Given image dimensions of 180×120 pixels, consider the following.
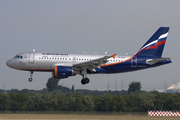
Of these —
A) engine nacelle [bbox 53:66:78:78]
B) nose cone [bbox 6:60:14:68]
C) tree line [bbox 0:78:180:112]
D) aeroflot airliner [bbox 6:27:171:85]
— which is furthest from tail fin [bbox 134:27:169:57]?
tree line [bbox 0:78:180:112]

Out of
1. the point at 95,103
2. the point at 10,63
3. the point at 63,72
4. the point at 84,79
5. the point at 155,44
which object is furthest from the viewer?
the point at 95,103

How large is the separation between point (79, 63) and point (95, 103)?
44.5 meters

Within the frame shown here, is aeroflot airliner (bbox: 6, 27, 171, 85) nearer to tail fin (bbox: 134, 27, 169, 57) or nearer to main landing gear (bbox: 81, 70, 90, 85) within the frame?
main landing gear (bbox: 81, 70, 90, 85)

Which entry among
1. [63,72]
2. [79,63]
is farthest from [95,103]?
[79,63]

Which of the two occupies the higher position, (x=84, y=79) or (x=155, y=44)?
(x=155, y=44)

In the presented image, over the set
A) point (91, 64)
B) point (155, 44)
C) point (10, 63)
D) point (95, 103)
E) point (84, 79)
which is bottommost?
point (95, 103)

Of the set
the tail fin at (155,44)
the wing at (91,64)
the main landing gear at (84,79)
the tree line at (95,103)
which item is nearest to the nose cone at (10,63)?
the wing at (91,64)

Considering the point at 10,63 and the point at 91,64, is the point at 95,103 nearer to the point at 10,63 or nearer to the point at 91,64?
the point at 91,64

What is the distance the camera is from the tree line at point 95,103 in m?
90.9

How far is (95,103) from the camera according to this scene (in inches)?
3713

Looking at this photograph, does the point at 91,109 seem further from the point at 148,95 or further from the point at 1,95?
the point at 1,95

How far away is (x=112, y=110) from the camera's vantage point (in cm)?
9019

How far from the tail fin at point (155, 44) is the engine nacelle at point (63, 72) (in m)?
12.7

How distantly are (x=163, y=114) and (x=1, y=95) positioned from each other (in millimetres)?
48082
